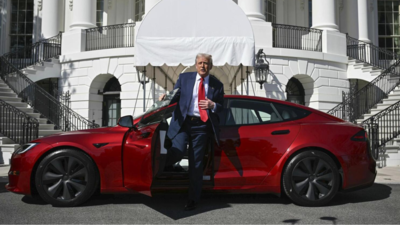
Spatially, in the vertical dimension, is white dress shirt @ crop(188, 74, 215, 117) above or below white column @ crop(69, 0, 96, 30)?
below

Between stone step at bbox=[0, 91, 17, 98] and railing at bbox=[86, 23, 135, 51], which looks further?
railing at bbox=[86, 23, 135, 51]

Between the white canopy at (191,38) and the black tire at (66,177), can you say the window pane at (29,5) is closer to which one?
the white canopy at (191,38)

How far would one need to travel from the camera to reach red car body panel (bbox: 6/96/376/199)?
16.0ft

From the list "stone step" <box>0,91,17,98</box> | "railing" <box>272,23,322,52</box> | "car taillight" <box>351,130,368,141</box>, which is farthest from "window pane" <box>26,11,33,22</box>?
"car taillight" <box>351,130,368,141</box>

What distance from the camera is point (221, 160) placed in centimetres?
501

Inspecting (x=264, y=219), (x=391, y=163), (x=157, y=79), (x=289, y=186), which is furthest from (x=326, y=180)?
(x=157, y=79)

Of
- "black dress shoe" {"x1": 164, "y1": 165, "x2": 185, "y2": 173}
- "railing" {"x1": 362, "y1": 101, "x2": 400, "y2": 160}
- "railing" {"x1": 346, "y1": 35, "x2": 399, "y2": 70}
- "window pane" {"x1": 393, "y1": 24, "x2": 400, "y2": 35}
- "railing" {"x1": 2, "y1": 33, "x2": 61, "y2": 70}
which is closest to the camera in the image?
"black dress shoe" {"x1": 164, "y1": 165, "x2": 185, "y2": 173}

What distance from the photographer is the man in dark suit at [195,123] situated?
4797 mm

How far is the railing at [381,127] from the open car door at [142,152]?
7.74 metres

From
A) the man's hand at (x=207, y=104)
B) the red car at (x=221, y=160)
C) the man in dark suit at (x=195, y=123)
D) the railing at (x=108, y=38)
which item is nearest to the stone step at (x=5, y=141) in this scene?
the railing at (x=108, y=38)

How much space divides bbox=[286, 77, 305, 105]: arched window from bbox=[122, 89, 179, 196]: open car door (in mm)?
13462

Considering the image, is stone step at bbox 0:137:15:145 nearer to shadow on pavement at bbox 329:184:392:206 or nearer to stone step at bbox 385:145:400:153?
shadow on pavement at bbox 329:184:392:206

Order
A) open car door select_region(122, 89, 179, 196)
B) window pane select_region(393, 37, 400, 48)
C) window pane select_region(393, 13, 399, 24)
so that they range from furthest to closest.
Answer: window pane select_region(393, 13, 399, 24) < window pane select_region(393, 37, 400, 48) < open car door select_region(122, 89, 179, 196)

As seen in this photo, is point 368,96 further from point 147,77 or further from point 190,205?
point 190,205
